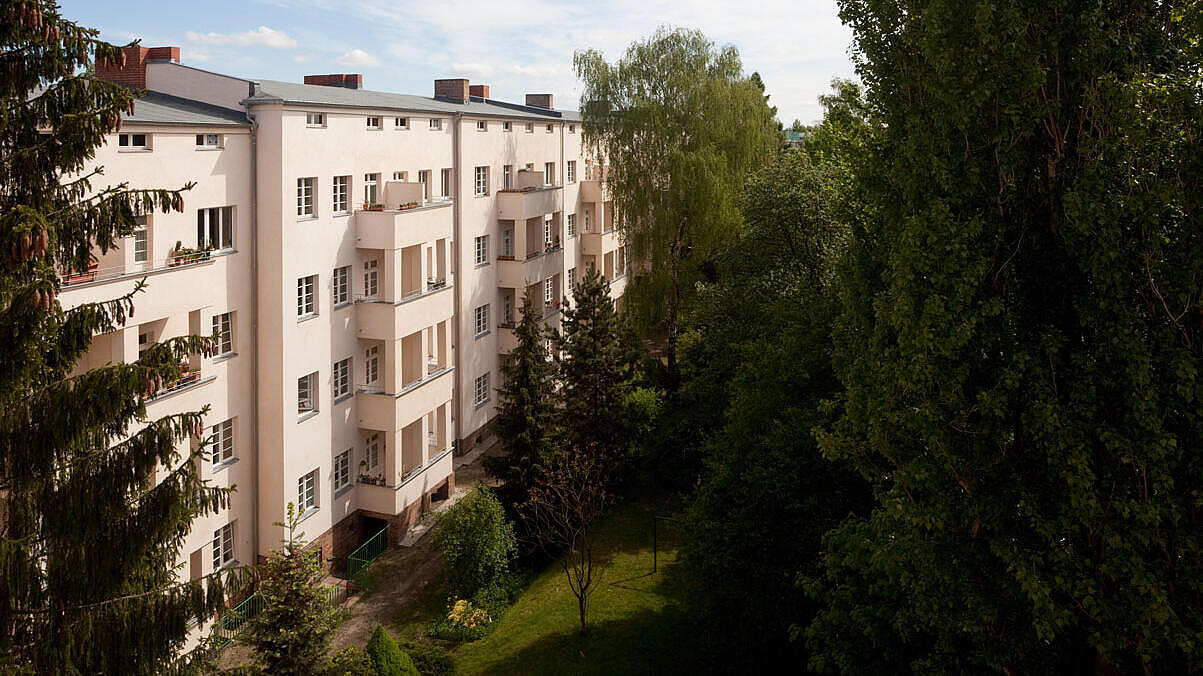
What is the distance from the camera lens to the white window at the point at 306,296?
25938mm

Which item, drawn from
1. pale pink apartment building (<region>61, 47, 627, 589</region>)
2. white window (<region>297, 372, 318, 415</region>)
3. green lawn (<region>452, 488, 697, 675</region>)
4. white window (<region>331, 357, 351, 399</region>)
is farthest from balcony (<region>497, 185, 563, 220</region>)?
green lawn (<region>452, 488, 697, 675</region>)

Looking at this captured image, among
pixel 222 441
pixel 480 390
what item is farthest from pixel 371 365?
pixel 480 390

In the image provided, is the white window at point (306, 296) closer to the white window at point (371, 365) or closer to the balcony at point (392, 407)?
the white window at point (371, 365)

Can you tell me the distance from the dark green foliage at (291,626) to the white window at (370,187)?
13793 millimetres

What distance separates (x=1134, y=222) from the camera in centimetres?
1230

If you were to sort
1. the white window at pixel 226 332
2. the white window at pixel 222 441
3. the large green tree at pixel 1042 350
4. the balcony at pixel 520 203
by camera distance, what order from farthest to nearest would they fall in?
the balcony at pixel 520 203, the white window at pixel 226 332, the white window at pixel 222 441, the large green tree at pixel 1042 350

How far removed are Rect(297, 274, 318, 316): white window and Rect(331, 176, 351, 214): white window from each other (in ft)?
7.89

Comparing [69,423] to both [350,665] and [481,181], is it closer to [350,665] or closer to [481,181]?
[350,665]

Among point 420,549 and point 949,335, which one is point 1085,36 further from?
point 420,549

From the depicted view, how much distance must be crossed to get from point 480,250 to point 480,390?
223 inches

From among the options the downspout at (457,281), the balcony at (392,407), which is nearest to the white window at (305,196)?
the balcony at (392,407)

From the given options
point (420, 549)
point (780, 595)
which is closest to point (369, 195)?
point (420, 549)

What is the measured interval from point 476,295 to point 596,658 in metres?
17.6

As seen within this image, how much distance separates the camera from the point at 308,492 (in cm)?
2670
